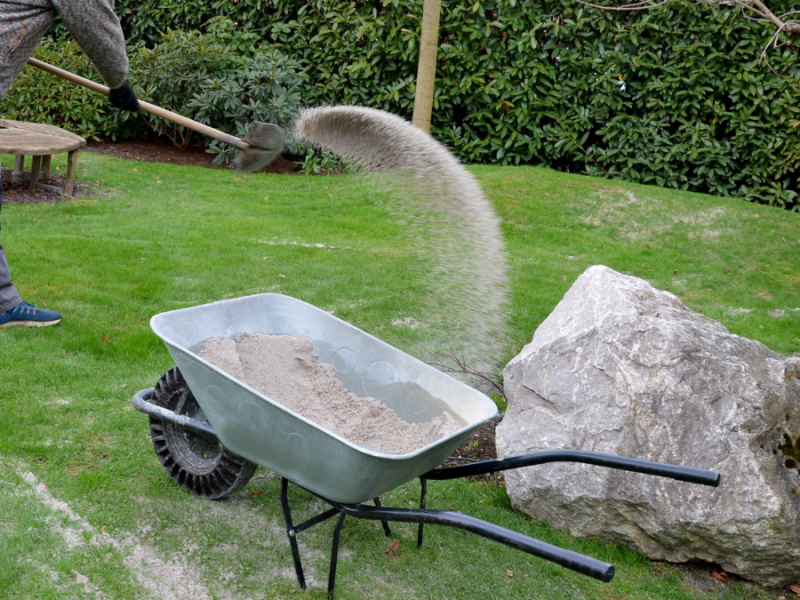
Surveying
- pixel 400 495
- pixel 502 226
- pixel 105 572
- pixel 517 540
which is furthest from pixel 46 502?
pixel 502 226

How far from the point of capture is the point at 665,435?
8.48 feet

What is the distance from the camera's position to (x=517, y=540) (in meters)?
1.60

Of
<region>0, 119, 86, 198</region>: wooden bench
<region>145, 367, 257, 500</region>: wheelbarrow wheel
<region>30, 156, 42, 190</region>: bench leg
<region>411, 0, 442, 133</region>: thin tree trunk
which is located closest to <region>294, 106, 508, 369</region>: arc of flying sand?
<region>145, 367, 257, 500</region>: wheelbarrow wheel

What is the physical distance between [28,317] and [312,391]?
2124 mm

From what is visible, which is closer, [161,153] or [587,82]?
[587,82]

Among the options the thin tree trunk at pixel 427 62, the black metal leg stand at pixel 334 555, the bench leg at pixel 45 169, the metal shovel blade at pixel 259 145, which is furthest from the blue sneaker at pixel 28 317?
the thin tree trunk at pixel 427 62

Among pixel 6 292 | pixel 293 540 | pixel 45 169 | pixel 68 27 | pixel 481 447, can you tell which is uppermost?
pixel 68 27

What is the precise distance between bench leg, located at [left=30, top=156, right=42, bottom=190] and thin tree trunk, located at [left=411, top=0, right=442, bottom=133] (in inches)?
135

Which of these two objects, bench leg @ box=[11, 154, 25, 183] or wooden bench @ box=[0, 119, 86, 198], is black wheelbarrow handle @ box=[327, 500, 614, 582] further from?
bench leg @ box=[11, 154, 25, 183]

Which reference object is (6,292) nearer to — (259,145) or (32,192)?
(259,145)

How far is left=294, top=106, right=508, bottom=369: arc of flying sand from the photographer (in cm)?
374

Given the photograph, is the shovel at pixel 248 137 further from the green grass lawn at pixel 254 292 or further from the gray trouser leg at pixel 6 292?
the green grass lawn at pixel 254 292

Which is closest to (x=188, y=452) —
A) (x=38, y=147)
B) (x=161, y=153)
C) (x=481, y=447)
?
(x=481, y=447)

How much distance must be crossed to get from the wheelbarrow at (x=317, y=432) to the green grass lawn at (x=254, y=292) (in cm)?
20
